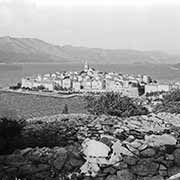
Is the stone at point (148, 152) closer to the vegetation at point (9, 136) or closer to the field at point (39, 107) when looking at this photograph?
the vegetation at point (9, 136)

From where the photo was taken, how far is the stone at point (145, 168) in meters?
3.00

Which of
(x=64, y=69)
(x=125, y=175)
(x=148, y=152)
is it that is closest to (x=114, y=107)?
(x=148, y=152)

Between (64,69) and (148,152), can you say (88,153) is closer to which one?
(148,152)

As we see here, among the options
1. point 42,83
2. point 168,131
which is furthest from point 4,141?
point 42,83

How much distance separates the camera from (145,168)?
306 cm

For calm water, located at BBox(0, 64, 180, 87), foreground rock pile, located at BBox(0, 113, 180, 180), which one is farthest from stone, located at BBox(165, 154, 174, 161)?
calm water, located at BBox(0, 64, 180, 87)

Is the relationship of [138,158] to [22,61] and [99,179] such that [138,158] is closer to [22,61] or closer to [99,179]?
[99,179]

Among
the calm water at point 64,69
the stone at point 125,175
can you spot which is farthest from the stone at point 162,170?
the calm water at point 64,69

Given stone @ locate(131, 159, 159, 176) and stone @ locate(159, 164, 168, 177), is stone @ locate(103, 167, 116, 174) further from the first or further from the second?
stone @ locate(159, 164, 168, 177)

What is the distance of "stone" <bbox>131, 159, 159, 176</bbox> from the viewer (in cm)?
300

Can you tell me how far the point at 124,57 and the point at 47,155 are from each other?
197 meters

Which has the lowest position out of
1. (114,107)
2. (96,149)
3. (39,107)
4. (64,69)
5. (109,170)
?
(64,69)

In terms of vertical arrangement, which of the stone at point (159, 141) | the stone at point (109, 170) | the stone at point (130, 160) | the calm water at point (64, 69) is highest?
the stone at point (159, 141)

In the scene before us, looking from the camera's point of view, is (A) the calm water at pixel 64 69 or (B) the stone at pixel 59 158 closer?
(B) the stone at pixel 59 158
